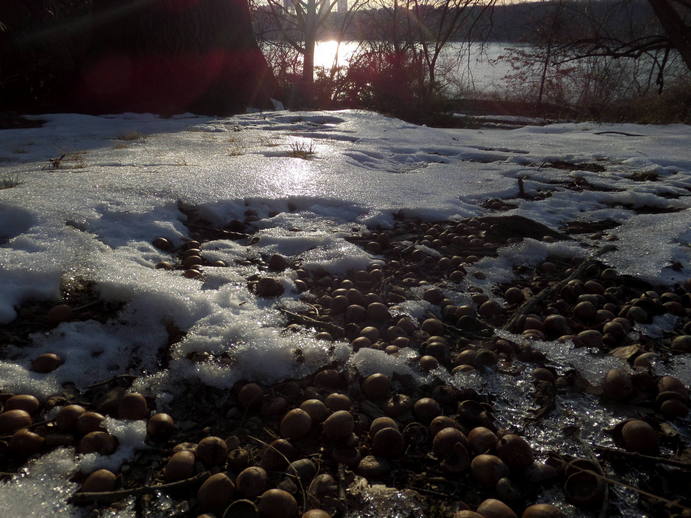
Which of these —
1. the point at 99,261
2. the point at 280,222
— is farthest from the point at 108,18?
the point at 99,261

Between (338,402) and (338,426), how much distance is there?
10cm

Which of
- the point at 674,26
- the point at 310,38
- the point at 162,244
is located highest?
the point at 310,38

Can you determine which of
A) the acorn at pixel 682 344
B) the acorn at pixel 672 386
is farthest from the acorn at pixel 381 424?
the acorn at pixel 682 344

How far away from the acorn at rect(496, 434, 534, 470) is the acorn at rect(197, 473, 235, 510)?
0.67 metres

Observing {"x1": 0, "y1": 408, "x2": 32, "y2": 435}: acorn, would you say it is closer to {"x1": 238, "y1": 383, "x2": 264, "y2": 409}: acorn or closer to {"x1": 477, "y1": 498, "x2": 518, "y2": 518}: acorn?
{"x1": 238, "y1": 383, "x2": 264, "y2": 409}: acorn

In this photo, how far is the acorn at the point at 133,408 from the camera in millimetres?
1214

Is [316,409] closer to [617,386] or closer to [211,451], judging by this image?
[211,451]

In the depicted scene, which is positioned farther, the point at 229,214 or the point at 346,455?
the point at 229,214

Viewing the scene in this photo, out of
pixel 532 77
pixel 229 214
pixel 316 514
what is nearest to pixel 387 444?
pixel 316 514

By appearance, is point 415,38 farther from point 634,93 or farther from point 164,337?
point 164,337

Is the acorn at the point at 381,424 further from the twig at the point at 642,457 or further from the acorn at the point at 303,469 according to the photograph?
the twig at the point at 642,457

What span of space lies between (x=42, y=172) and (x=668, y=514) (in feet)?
10.8

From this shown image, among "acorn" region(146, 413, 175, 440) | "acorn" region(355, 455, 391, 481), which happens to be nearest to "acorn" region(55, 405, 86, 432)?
"acorn" region(146, 413, 175, 440)

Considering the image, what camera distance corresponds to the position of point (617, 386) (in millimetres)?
1334
